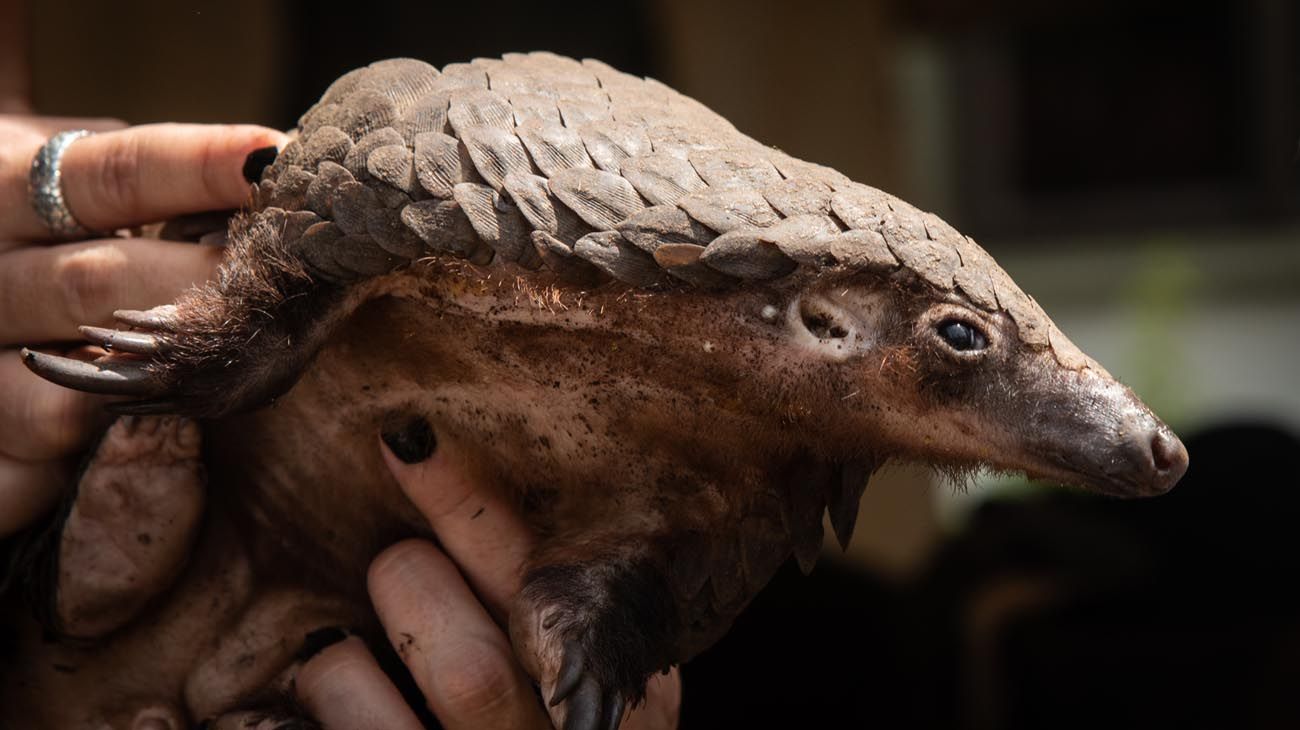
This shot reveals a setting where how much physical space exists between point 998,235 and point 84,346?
308cm

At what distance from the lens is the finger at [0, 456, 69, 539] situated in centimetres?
112

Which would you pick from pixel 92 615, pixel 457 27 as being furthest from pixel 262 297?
pixel 457 27

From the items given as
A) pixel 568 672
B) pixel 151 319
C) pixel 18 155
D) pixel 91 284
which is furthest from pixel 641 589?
pixel 18 155

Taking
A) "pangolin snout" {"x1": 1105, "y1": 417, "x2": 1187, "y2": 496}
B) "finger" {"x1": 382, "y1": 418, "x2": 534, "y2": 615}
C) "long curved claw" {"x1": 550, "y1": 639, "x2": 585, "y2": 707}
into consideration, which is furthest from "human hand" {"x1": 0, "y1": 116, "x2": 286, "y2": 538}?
"pangolin snout" {"x1": 1105, "y1": 417, "x2": 1187, "y2": 496}

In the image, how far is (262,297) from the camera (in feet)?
3.13

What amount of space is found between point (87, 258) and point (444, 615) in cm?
43

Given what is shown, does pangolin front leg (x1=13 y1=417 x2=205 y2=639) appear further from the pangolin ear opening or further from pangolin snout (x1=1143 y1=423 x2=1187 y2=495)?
pangolin snout (x1=1143 y1=423 x2=1187 y2=495)

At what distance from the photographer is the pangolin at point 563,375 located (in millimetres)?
847

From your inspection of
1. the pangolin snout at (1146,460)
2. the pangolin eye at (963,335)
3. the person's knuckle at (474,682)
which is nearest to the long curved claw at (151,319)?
the person's knuckle at (474,682)

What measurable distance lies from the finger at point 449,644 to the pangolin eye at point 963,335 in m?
0.46

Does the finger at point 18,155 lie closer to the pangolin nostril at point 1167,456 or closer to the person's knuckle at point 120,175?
the person's knuckle at point 120,175

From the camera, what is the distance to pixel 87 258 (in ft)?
3.55

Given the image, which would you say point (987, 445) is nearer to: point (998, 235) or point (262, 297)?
point (262, 297)

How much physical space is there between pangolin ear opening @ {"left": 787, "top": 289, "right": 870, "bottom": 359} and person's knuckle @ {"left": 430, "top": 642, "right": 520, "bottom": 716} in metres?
0.38
